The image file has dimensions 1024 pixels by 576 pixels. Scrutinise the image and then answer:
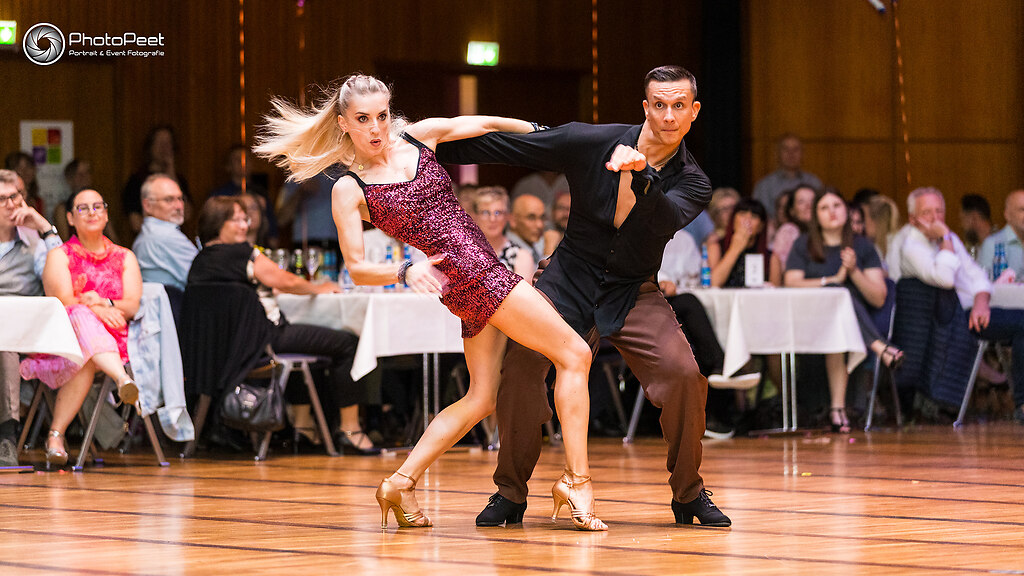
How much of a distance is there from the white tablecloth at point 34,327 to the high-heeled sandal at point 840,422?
12.3 feet

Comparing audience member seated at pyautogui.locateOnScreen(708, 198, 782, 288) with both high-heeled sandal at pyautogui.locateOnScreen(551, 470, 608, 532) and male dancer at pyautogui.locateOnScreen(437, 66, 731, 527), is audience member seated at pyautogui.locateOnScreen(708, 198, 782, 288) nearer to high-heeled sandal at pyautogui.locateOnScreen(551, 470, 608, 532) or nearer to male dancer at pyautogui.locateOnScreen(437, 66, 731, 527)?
male dancer at pyautogui.locateOnScreen(437, 66, 731, 527)

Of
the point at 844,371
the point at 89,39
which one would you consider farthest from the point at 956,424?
the point at 89,39

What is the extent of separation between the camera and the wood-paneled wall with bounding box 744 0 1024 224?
34.5 feet

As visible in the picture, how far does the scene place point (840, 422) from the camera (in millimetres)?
6965

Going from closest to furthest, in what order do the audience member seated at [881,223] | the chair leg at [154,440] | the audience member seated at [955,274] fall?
1. the chair leg at [154,440]
2. the audience member seated at [955,274]
3. the audience member seated at [881,223]

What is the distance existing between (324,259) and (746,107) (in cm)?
439

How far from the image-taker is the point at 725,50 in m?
10.4

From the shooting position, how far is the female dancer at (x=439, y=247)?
358 centimetres

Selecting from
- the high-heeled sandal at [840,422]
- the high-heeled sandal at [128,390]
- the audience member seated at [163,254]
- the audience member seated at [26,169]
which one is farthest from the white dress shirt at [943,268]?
the audience member seated at [26,169]

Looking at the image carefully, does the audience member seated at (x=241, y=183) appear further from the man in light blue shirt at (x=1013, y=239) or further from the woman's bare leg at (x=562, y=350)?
the woman's bare leg at (x=562, y=350)

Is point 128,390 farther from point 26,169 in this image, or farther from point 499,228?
point 26,169

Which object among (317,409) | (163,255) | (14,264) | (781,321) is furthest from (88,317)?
(781,321)

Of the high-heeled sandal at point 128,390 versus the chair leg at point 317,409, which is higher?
the high-heeled sandal at point 128,390

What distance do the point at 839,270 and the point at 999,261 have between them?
133 centimetres
